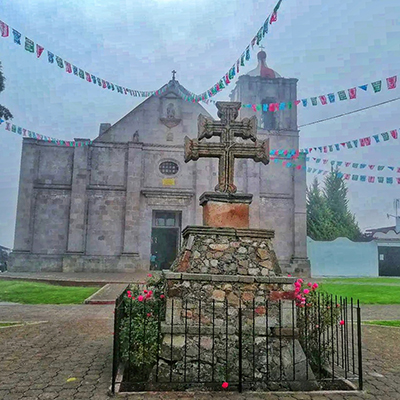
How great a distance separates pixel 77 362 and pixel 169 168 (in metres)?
17.9

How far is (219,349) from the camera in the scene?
209 inches

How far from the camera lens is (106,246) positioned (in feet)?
72.9

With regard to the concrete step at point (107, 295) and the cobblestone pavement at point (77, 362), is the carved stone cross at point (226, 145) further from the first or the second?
the concrete step at point (107, 295)

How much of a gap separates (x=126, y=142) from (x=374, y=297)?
51.6 feet

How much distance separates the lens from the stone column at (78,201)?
21.9 meters

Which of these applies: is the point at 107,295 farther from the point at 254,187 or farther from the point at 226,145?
the point at 254,187

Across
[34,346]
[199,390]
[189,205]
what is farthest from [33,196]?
[199,390]

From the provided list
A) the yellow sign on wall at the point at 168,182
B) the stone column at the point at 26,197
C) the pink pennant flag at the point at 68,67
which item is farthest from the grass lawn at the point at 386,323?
the stone column at the point at 26,197

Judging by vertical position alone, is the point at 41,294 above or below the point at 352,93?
below

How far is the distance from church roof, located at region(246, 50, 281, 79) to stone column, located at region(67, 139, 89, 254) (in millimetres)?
13782

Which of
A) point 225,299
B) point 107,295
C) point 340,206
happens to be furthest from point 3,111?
point 340,206

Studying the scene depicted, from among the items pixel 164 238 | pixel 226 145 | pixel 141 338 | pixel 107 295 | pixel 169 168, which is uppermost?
pixel 169 168

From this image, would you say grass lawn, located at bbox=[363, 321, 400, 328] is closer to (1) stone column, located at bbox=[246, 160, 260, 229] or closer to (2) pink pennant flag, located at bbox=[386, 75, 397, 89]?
(2) pink pennant flag, located at bbox=[386, 75, 397, 89]


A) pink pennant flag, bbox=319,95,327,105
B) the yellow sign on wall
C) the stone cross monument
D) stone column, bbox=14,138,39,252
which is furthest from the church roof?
the stone cross monument
